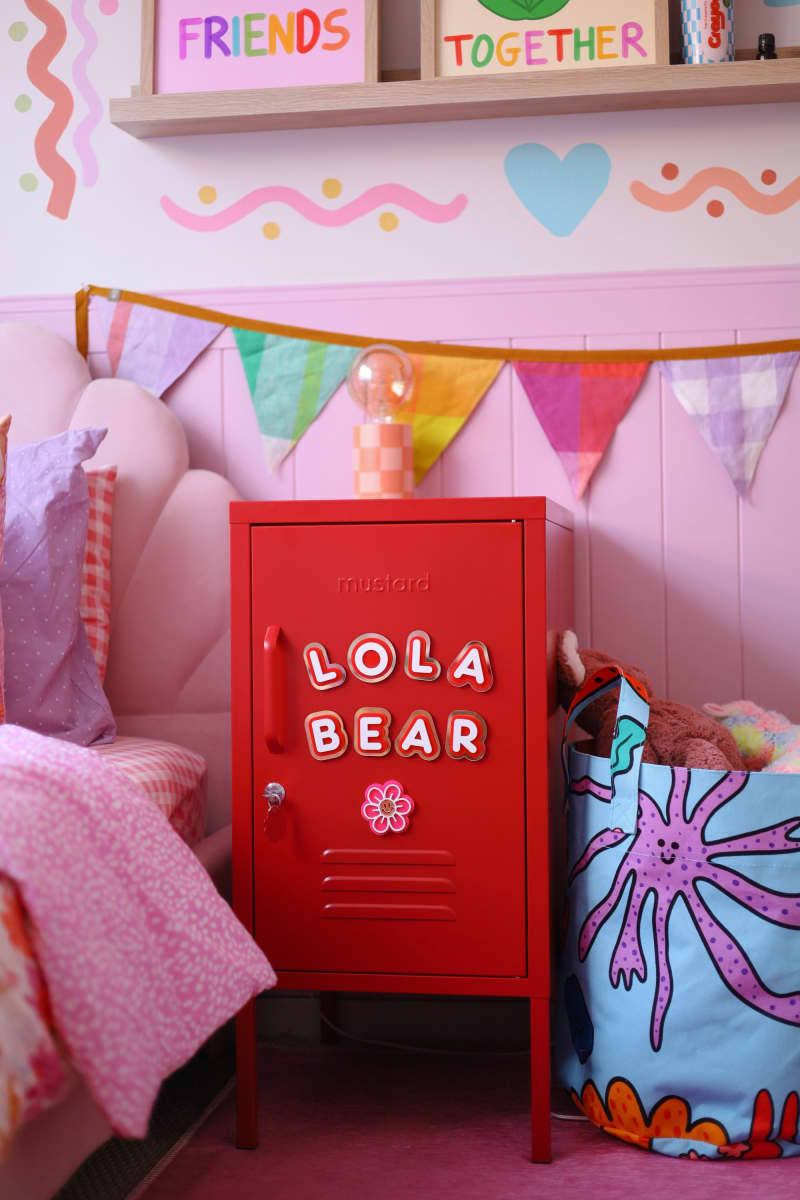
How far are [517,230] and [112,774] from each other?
1201mm

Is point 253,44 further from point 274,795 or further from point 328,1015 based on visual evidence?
point 328,1015

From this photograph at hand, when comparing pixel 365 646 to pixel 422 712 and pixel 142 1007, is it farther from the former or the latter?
pixel 142 1007

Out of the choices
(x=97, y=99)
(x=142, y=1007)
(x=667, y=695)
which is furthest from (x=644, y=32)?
(x=142, y=1007)

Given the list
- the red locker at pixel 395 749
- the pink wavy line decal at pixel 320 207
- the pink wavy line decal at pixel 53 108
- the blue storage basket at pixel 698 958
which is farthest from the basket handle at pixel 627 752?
the pink wavy line decal at pixel 53 108

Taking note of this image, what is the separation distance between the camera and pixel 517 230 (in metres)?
1.87

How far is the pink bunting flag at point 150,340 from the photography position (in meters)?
1.91

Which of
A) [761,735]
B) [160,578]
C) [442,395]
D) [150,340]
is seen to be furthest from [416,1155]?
[150,340]

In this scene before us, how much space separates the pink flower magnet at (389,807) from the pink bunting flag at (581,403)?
0.69m

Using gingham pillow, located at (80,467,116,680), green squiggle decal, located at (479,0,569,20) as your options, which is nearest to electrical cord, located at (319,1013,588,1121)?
gingham pillow, located at (80,467,116,680)

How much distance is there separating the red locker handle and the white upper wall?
0.80 m

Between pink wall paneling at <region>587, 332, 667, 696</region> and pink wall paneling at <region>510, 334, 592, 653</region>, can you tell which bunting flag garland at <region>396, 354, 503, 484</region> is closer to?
pink wall paneling at <region>510, 334, 592, 653</region>

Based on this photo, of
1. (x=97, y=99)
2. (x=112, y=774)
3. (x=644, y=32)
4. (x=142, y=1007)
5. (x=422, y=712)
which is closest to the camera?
(x=142, y=1007)

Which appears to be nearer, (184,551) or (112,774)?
(112,774)

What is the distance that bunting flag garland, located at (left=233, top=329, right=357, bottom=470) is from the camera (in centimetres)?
188
